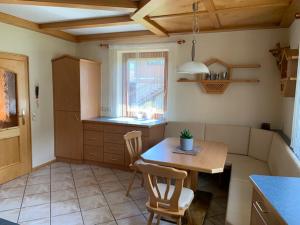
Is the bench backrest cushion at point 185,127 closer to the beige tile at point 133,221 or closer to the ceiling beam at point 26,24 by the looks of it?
the beige tile at point 133,221

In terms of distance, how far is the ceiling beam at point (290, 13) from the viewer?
2.51 m

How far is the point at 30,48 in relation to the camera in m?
3.80

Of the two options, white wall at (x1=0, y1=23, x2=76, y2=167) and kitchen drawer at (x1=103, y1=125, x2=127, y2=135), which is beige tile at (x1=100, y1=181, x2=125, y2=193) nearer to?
kitchen drawer at (x1=103, y1=125, x2=127, y2=135)

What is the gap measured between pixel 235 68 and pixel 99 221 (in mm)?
2987

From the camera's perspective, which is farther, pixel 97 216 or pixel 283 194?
pixel 97 216

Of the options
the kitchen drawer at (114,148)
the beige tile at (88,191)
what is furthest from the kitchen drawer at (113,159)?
the beige tile at (88,191)

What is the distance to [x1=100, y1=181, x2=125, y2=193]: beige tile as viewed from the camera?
3.26m

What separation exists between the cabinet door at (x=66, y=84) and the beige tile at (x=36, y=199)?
5.31ft

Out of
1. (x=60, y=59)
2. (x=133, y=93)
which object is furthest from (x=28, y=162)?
(x=133, y=93)

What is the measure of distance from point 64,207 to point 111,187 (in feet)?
2.44

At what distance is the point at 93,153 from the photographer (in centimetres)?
421

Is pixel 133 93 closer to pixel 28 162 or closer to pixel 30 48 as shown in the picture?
pixel 30 48

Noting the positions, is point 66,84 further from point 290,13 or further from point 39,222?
point 290,13

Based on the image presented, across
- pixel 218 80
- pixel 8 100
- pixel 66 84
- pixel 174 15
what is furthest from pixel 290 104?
pixel 8 100
